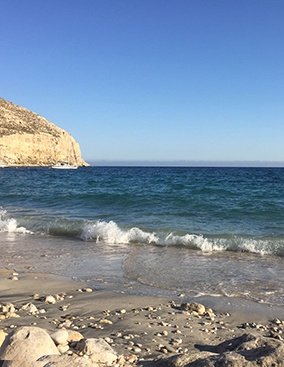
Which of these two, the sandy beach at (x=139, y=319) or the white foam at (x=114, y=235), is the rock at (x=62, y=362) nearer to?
the sandy beach at (x=139, y=319)

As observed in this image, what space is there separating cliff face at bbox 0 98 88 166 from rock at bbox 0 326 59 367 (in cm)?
9910

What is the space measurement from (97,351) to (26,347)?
0.79 metres

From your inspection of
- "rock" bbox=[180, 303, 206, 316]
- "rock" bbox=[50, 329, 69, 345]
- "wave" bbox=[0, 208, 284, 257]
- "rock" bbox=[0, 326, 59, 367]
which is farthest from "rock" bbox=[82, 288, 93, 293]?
"wave" bbox=[0, 208, 284, 257]

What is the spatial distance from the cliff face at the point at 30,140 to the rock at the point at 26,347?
3902 inches

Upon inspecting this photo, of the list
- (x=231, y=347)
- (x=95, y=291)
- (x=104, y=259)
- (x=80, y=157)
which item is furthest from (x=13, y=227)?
(x=80, y=157)

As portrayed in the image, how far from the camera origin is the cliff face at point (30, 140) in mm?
102131

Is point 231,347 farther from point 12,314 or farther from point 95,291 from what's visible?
point 95,291

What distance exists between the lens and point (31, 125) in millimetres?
115250

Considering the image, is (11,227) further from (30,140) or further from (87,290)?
(30,140)

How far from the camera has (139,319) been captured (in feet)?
21.3

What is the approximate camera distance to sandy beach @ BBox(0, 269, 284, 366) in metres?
5.41

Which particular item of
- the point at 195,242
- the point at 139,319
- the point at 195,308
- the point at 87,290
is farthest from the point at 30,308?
the point at 195,242

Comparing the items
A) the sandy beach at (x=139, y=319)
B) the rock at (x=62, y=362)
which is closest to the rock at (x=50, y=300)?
the sandy beach at (x=139, y=319)

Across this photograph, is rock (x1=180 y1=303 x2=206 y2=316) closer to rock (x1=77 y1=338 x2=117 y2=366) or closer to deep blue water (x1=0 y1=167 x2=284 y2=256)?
rock (x1=77 y1=338 x2=117 y2=366)
